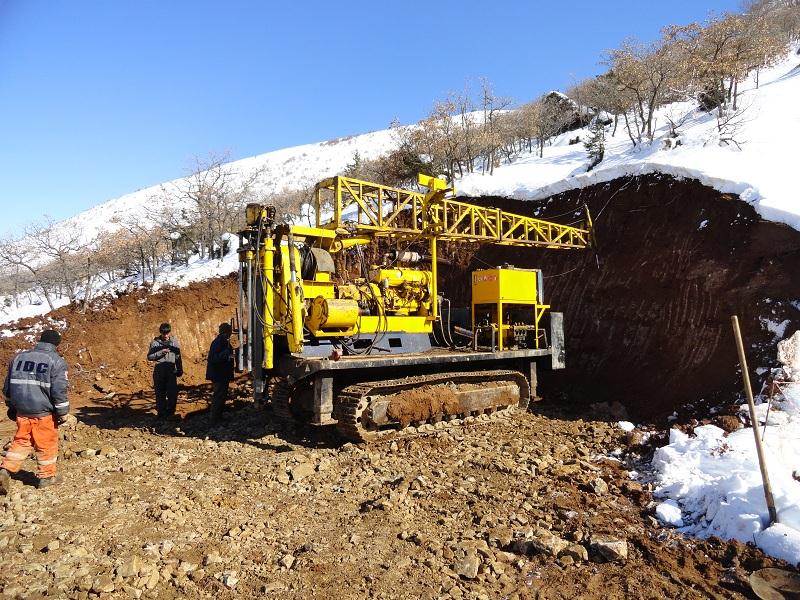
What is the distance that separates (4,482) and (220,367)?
361cm

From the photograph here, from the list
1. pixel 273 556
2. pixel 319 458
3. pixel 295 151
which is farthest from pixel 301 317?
pixel 295 151

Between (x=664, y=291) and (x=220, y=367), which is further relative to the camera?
(x=664, y=291)

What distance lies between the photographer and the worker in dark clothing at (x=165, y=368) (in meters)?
8.89

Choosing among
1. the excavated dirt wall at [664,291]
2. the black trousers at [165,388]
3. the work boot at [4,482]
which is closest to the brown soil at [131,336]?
the black trousers at [165,388]

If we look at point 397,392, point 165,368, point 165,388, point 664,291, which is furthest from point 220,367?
point 664,291

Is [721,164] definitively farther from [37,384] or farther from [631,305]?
[37,384]

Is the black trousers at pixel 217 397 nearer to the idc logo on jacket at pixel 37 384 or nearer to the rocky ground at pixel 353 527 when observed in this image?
the rocky ground at pixel 353 527

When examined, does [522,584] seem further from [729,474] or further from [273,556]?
[729,474]

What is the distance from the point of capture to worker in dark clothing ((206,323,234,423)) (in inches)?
344

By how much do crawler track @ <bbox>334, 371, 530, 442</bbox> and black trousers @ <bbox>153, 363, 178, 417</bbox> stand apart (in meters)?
3.48

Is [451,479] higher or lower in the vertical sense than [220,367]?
lower

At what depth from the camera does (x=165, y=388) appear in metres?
9.09

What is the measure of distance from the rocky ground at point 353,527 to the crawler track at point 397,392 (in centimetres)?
34

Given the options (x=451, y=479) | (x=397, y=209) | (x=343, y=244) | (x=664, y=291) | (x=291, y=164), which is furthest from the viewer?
(x=291, y=164)
